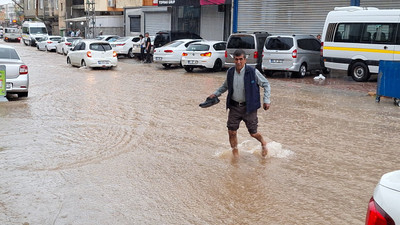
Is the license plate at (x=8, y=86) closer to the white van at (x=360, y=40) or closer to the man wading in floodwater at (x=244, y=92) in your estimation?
the man wading in floodwater at (x=244, y=92)

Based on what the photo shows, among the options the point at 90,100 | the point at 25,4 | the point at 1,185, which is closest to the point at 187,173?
the point at 1,185

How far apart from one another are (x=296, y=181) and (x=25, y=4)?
8547cm

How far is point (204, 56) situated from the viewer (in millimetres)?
20906

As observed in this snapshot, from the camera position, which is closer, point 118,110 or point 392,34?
point 118,110

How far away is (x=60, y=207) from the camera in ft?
17.2

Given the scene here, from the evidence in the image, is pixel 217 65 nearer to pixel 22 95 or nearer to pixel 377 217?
pixel 22 95

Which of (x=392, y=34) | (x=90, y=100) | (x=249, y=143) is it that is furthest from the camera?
(x=392, y=34)

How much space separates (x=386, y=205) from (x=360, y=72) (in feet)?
51.1

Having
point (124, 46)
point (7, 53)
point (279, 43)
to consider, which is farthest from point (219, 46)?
point (7, 53)

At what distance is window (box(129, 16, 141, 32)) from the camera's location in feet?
134

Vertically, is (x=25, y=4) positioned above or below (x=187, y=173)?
above

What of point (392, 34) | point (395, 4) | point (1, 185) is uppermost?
point (395, 4)

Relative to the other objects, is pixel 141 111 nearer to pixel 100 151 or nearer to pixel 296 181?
pixel 100 151

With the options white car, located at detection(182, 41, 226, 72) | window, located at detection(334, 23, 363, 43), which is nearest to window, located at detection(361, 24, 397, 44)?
window, located at detection(334, 23, 363, 43)
